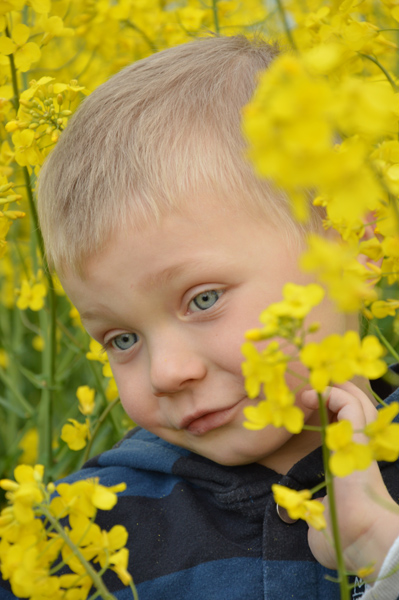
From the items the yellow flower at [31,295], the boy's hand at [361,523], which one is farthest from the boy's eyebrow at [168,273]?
the yellow flower at [31,295]

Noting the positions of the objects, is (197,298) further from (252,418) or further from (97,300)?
(252,418)

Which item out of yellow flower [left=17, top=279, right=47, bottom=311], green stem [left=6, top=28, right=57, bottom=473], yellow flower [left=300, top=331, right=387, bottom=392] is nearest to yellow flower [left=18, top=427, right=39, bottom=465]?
green stem [left=6, top=28, right=57, bottom=473]

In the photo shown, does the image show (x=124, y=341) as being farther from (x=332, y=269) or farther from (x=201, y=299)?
(x=332, y=269)

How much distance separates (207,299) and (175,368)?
106mm

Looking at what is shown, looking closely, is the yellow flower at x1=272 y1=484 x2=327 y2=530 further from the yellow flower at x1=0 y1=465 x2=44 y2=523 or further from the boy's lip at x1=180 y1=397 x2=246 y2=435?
the boy's lip at x1=180 y1=397 x2=246 y2=435

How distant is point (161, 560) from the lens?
1.04 metres

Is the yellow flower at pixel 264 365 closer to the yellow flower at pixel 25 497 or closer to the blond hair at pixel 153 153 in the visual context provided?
the yellow flower at pixel 25 497

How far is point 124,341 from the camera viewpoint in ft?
3.53

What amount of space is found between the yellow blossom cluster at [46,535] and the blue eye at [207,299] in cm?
32

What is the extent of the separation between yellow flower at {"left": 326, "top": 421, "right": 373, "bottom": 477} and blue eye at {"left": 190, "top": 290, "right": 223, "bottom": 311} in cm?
42

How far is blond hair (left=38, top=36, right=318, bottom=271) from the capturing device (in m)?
0.96

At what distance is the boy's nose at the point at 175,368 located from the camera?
0.92 metres

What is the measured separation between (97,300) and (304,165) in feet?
2.16

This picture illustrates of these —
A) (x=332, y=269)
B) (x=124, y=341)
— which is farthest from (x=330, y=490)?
(x=124, y=341)
